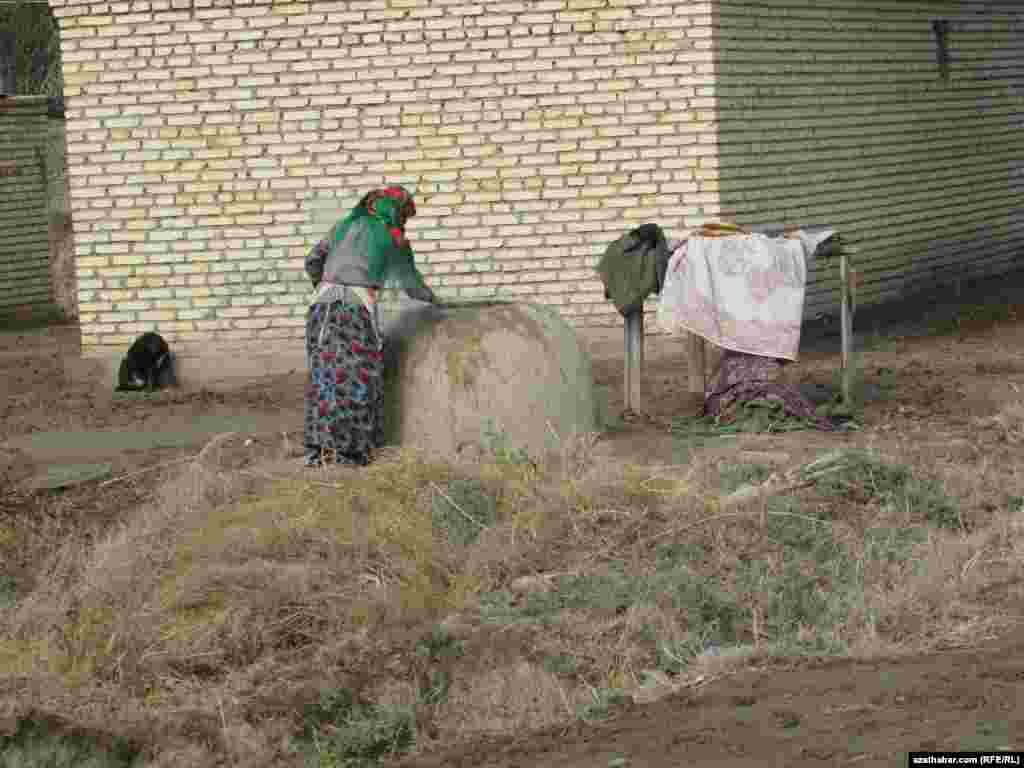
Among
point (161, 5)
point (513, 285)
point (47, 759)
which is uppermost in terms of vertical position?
point (161, 5)

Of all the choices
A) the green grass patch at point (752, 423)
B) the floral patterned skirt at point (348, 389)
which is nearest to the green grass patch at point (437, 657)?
the floral patterned skirt at point (348, 389)

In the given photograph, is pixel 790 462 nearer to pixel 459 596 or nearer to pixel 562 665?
pixel 459 596

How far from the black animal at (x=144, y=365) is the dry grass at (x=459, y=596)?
5350mm

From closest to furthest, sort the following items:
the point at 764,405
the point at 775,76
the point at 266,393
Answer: the point at 764,405
the point at 266,393
the point at 775,76

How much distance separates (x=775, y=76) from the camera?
47.3ft

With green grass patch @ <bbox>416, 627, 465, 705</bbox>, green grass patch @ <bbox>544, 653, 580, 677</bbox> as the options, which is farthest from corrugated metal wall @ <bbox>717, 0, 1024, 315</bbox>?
green grass patch @ <bbox>544, 653, 580, 677</bbox>

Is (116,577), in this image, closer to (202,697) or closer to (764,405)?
(202,697)

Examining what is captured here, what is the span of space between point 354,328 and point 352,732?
10.8 feet

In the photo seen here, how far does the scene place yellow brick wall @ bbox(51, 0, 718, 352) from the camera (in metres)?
13.4

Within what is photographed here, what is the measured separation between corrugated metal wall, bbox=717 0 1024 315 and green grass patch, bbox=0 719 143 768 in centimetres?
839

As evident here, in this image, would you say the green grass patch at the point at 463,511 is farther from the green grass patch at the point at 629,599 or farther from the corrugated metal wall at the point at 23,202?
the corrugated metal wall at the point at 23,202

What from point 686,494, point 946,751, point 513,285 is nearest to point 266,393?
point 513,285

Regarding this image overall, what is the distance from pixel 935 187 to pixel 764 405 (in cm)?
757

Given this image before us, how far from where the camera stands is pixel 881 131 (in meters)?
16.3
